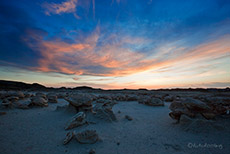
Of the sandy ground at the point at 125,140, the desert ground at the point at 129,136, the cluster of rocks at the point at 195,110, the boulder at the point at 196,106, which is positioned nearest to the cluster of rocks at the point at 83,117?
the desert ground at the point at 129,136

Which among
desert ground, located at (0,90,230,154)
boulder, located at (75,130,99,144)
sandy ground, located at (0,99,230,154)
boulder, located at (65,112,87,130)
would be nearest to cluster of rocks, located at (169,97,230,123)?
desert ground, located at (0,90,230,154)

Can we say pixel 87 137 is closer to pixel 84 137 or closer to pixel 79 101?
pixel 84 137

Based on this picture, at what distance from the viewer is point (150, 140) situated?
387 cm

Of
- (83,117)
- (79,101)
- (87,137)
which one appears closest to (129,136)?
(87,137)

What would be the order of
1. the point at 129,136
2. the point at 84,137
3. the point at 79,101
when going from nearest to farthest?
the point at 84,137
the point at 129,136
the point at 79,101

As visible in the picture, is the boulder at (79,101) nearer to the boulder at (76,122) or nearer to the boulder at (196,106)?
the boulder at (76,122)

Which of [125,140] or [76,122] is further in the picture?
[76,122]

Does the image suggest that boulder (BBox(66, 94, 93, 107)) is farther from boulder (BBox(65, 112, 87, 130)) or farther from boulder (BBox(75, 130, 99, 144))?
boulder (BBox(75, 130, 99, 144))

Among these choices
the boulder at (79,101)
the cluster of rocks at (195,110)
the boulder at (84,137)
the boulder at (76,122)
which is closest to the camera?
the boulder at (84,137)

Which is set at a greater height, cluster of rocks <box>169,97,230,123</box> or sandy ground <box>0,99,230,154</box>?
cluster of rocks <box>169,97,230,123</box>

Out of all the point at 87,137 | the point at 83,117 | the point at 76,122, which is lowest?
the point at 87,137

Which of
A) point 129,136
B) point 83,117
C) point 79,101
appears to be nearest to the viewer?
point 129,136

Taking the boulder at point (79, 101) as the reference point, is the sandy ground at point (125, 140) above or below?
below

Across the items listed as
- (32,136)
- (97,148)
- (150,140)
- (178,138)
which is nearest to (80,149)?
(97,148)
